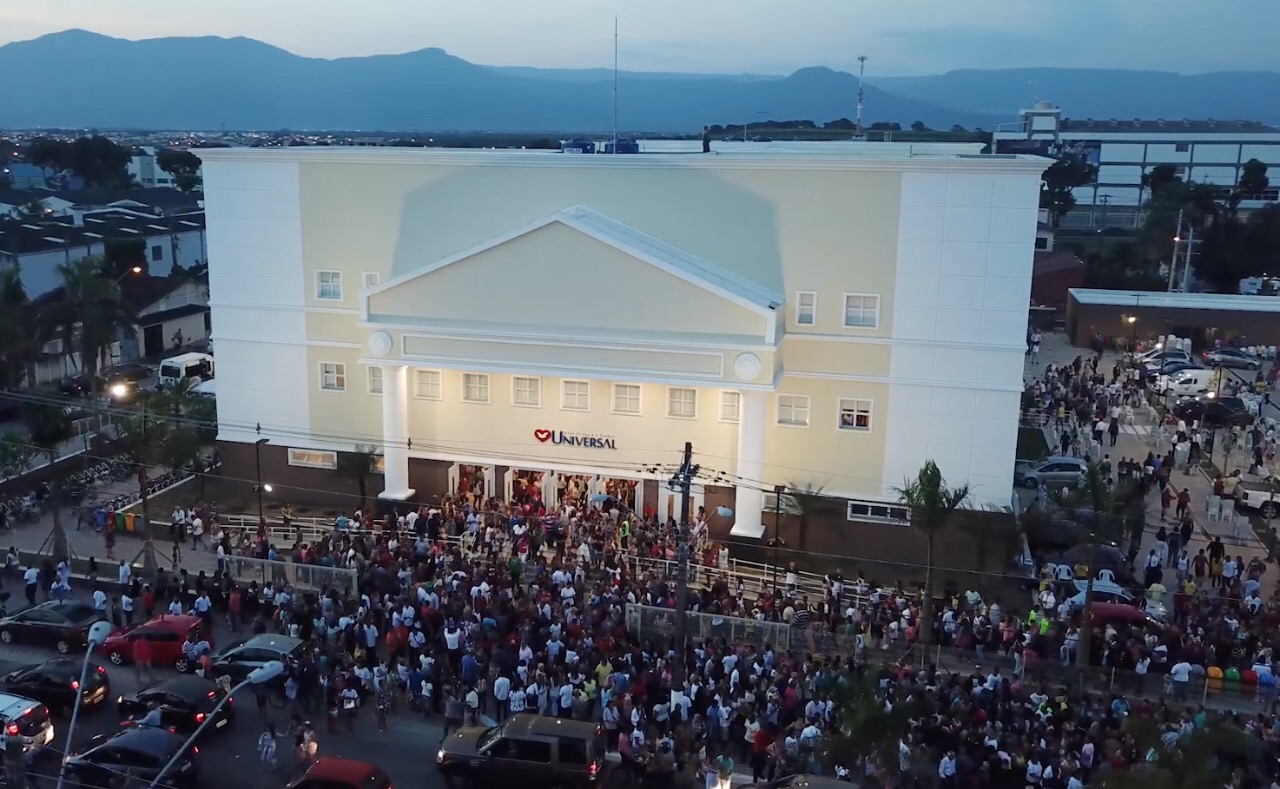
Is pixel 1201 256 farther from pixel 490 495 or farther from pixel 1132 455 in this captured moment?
pixel 490 495

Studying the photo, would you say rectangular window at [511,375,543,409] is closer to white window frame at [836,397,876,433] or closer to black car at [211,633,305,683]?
white window frame at [836,397,876,433]

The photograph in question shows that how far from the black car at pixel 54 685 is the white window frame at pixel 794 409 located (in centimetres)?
1740

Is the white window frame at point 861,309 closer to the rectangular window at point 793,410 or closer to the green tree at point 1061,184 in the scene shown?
the rectangular window at point 793,410

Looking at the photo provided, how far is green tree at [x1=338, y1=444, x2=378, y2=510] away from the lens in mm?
30156

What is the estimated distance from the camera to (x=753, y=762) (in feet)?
58.7

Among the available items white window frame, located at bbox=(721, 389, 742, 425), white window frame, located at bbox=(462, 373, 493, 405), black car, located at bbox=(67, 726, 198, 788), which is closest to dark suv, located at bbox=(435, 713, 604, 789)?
black car, located at bbox=(67, 726, 198, 788)

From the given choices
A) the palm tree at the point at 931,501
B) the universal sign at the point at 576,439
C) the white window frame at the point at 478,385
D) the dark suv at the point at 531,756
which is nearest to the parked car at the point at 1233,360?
the palm tree at the point at 931,501

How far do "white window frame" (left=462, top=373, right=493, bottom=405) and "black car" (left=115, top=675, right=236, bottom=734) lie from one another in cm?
1243

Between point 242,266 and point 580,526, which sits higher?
point 242,266

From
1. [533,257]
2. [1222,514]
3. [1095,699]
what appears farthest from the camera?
[1222,514]

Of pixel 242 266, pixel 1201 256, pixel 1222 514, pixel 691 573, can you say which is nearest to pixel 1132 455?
pixel 1222 514

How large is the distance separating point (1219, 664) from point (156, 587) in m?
23.4

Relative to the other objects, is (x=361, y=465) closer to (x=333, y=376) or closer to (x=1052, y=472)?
(x=333, y=376)

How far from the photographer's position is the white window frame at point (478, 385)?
100ft
